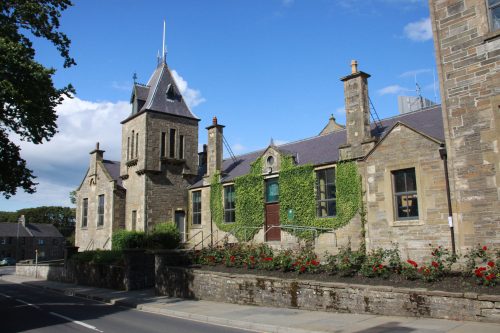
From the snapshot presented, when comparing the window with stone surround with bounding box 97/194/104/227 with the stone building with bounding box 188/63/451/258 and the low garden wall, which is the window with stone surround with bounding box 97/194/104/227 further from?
the stone building with bounding box 188/63/451/258

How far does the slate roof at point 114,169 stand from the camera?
32.6m

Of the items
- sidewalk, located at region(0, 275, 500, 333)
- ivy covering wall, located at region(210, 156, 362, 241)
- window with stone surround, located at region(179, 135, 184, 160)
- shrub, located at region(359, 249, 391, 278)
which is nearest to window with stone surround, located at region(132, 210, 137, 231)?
window with stone surround, located at region(179, 135, 184, 160)

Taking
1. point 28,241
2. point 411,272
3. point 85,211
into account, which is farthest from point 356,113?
point 28,241

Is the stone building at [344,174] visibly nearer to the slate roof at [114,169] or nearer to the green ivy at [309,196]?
the green ivy at [309,196]

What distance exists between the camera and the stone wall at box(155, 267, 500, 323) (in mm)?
9398

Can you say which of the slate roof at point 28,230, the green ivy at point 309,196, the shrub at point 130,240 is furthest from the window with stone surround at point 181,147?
the slate roof at point 28,230

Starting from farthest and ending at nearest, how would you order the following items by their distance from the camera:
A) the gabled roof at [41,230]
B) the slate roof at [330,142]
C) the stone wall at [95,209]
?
the gabled roof at [41,230]
the stone wall at [95,209]
the slate roof at [330,142]

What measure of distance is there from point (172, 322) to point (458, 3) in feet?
43.6

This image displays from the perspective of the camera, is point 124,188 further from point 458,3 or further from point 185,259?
point 458,3

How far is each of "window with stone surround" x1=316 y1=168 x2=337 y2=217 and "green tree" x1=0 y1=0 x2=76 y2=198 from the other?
12247mm

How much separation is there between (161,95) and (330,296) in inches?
951

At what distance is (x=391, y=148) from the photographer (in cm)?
1803

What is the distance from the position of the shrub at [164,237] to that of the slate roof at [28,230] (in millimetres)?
74320

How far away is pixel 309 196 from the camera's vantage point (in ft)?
71.1
